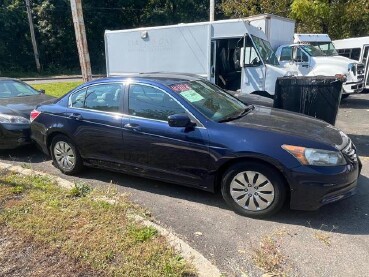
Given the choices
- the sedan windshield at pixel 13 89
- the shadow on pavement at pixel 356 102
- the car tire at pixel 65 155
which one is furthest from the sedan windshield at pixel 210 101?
the shadow on pavement at pixel 356 102

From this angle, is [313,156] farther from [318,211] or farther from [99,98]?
[99,98]

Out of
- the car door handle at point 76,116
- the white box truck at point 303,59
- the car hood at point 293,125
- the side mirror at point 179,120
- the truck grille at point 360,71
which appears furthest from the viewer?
the truck grille at point 360,71

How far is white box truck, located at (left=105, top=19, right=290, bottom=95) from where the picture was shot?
27.9 ft

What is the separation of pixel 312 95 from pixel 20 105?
18.2ft

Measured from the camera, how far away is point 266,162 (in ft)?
11.6

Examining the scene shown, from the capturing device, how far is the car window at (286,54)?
1053 cm

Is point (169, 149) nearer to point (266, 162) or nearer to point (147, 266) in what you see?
point (266, 162)

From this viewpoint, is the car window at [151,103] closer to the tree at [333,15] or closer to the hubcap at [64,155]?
the hubcap at [64,155]

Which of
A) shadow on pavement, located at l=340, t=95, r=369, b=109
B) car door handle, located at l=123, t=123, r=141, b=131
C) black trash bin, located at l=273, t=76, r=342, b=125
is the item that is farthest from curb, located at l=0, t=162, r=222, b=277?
shadow on pavement, located at l=340, t=95, r=369, b=109

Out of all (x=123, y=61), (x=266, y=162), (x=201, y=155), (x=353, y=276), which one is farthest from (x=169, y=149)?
(x=123, y=61)

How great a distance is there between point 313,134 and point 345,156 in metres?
0.41

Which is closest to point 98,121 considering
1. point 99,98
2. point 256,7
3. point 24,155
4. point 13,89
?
point 99,98

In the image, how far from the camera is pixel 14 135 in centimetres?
582

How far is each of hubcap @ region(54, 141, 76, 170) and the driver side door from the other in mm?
5609
